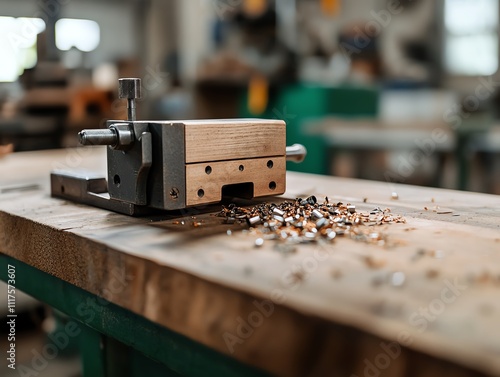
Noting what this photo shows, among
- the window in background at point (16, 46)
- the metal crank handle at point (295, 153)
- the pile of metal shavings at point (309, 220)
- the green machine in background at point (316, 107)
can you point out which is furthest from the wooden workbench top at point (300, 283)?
the green machine in background at point (316, 107)

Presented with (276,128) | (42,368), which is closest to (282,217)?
(276,128)

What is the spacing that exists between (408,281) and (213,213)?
0.50 metres

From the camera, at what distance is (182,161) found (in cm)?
99

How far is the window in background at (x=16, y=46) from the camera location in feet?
12.1

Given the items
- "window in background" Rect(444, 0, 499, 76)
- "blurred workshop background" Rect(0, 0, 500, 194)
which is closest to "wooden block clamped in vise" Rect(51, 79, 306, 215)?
"blurred workshop background" Rect(0, 0, 500, 194)

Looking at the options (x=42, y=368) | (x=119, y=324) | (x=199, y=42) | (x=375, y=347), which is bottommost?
(x=42, y=368)

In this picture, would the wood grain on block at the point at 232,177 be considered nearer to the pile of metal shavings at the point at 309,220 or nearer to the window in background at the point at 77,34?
the pile of metal shavings at the point at 309,220

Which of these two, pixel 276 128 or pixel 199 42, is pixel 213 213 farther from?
pixel 199 42

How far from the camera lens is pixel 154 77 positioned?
520 cm

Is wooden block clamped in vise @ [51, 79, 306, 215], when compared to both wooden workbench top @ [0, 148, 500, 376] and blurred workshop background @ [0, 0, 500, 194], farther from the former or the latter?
blurred workshop background @ [0, 0, 500, 194]

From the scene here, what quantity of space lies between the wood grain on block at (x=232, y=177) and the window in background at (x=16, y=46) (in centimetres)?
309

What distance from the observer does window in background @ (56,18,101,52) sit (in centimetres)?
428

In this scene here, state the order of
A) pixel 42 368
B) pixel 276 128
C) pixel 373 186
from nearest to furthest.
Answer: pixel 276 128 → pixel 373 186 → pixel 42 368

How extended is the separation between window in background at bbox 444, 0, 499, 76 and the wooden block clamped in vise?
191 inches
